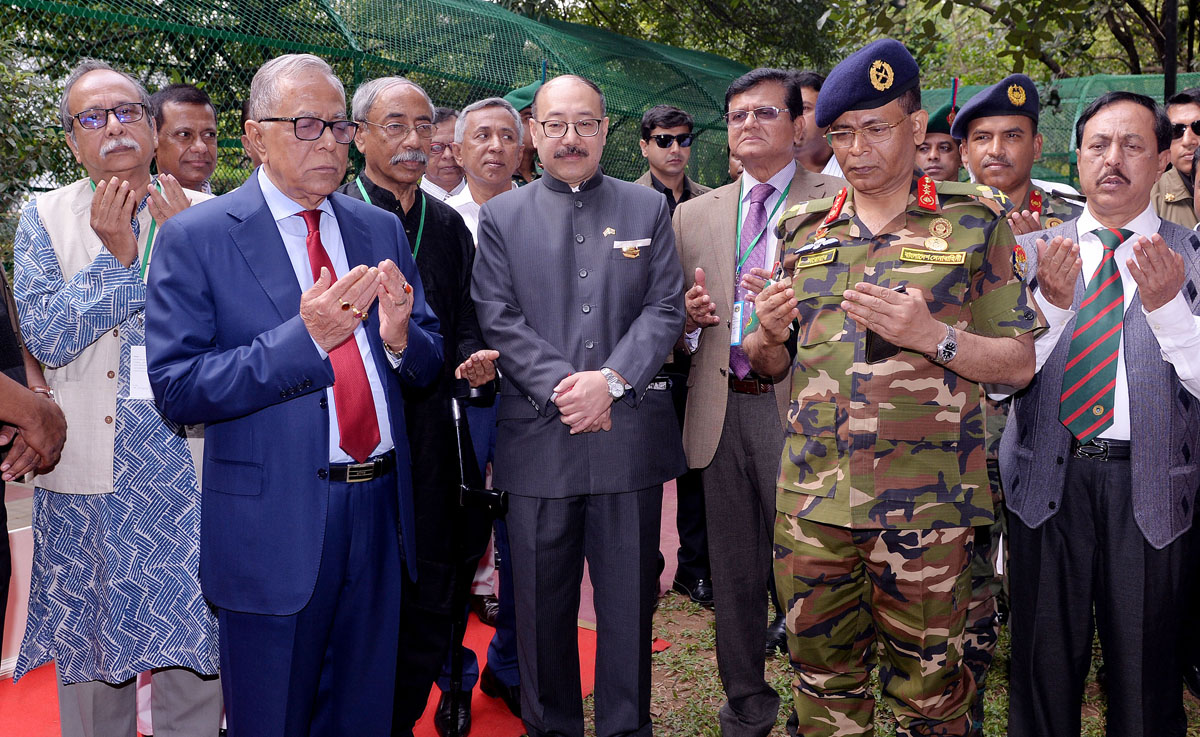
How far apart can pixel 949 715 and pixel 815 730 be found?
39cm

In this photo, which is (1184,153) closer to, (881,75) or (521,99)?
(881,75)

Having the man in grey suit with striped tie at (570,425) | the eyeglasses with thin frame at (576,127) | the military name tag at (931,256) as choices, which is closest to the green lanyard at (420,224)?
the man in grey suit with striped tie at (570,425)

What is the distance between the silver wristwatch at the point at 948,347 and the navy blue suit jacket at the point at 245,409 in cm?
163

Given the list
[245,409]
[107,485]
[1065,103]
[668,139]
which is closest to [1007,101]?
[668,139]

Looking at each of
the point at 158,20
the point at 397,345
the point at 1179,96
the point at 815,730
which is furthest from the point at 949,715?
the point at 158,20

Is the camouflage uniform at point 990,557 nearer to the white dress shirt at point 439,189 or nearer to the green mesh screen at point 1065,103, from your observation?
the white dress shirt at point 439,189

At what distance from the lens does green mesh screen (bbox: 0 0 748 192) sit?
4.66 m

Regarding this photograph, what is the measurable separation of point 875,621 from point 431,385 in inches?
67.9

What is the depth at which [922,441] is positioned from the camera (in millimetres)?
2727

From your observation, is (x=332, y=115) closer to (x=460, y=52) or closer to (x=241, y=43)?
(x=241, y=43)

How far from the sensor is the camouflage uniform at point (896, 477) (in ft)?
8.92

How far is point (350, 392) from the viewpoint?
2645 millimetres

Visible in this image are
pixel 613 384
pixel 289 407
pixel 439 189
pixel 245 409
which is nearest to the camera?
pixel 245 409

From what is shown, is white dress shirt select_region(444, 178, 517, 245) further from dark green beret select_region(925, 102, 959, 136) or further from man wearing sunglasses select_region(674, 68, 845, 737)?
dark green beret select_region(925, 102, 959, 136)
